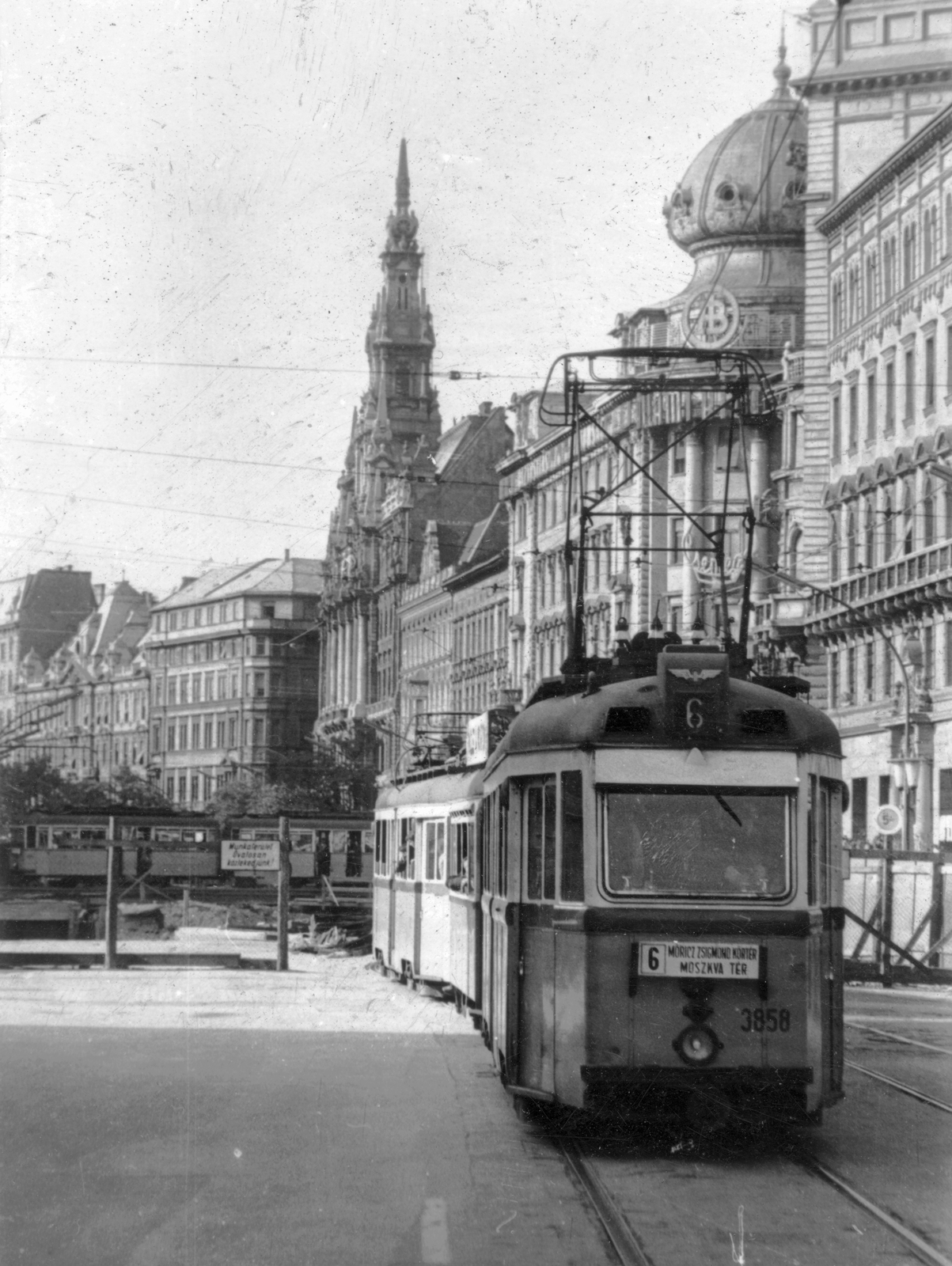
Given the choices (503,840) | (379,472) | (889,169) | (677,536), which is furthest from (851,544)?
(379,472)

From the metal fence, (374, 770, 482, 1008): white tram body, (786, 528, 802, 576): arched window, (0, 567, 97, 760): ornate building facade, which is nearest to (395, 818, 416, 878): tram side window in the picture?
(374, 770, 482, 1008): white tram body

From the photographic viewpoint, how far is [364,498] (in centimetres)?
14838

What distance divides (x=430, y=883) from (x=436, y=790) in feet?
4.34

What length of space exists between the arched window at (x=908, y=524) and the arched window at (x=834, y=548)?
5897mm

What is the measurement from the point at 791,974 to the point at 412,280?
136346 mm

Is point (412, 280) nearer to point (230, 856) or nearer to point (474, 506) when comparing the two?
point (474, 506)

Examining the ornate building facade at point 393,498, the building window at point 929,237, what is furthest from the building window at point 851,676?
the ornate building facade at point 393,498

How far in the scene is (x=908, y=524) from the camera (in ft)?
179

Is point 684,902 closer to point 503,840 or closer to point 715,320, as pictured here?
point 503,840

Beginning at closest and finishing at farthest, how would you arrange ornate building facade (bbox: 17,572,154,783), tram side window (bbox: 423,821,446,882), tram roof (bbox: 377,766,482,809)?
tram roof (bbox: 377,766,482,809), tram side window (bbox: 423,821,446,882), ornate building facade (bbox: 17,572,154,783)

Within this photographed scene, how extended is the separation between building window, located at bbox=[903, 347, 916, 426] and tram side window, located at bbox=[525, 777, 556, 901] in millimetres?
42491

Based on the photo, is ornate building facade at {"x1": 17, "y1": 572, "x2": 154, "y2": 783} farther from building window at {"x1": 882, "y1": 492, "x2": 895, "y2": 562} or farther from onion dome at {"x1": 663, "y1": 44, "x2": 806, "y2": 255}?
building window at {"x1": 882, "y1": 492, "x2": 895, "y2": 562}

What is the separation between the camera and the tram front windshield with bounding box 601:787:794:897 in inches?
519

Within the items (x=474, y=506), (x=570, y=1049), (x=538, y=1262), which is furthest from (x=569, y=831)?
(x=474, y=506)
